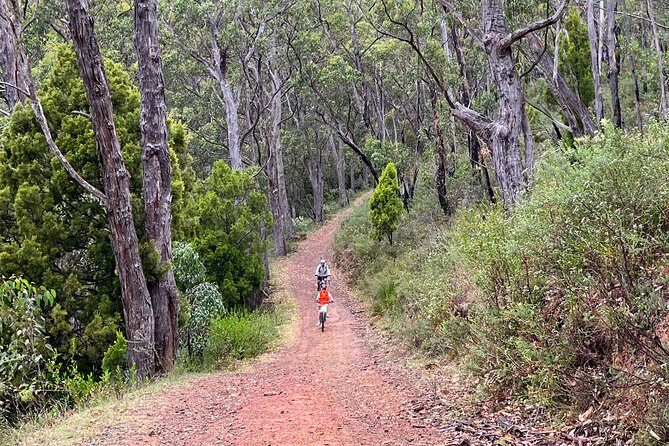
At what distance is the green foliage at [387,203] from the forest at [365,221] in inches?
3.6

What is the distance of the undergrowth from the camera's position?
4512 millimetres

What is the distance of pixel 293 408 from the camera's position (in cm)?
734

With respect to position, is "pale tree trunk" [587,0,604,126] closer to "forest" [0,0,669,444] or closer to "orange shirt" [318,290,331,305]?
"forest" [0,0,669,444]

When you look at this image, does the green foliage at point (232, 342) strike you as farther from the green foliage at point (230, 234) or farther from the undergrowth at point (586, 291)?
the undergrowth at point (586, 291)

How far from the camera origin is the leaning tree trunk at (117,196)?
980 centimetres

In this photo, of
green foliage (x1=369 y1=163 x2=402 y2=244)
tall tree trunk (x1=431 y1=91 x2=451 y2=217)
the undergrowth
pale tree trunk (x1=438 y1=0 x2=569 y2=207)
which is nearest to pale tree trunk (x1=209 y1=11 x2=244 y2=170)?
green foliage (x1=369 y1=163 x2=402 y2=244)

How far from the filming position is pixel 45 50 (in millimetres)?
22531

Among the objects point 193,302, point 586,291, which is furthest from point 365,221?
point 586,291

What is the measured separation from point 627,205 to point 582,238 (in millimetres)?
537

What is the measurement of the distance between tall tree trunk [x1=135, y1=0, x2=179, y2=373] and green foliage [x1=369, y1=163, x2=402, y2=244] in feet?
34.4

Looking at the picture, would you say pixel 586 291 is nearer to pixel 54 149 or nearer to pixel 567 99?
pixel 54 149

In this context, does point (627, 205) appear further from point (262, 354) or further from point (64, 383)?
point (262, 354)

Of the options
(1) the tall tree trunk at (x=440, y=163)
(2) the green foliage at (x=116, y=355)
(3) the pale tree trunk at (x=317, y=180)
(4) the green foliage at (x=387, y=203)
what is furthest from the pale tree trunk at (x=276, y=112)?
(2) the green foliage at (x=116, y=355)

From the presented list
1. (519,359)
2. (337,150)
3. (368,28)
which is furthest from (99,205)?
(337,150)
